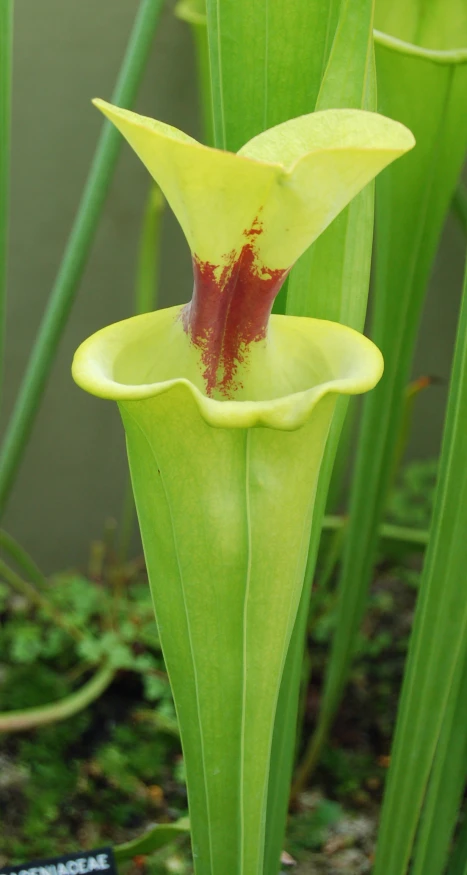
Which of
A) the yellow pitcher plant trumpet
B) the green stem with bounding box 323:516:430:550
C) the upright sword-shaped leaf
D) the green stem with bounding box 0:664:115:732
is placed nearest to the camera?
the yellow pitcher plant trumpet

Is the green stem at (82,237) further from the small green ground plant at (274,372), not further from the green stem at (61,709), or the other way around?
the green stem at (61,709)

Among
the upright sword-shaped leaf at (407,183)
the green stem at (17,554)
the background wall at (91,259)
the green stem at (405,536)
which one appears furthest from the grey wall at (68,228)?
the upright sword-shaped leaf at (407,183)

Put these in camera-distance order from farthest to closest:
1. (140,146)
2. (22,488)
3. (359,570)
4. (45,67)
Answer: (22,488), (45,67), (359,570), (140,146)

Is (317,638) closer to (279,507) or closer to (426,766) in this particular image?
(426,766)

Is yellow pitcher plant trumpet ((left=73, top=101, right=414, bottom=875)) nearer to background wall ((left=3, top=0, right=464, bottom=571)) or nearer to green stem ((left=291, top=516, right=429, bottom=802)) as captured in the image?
green stem ((left=291, top=516, right=429, bottom=802))

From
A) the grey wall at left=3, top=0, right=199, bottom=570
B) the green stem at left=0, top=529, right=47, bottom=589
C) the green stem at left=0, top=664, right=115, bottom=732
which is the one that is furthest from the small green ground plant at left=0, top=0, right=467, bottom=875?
the grey wall at left=3, top=0, right=199, bottom=570

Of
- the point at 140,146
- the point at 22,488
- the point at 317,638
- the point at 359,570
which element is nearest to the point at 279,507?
the point at 140,146

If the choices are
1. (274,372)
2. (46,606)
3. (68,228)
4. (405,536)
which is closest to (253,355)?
(274,372)
